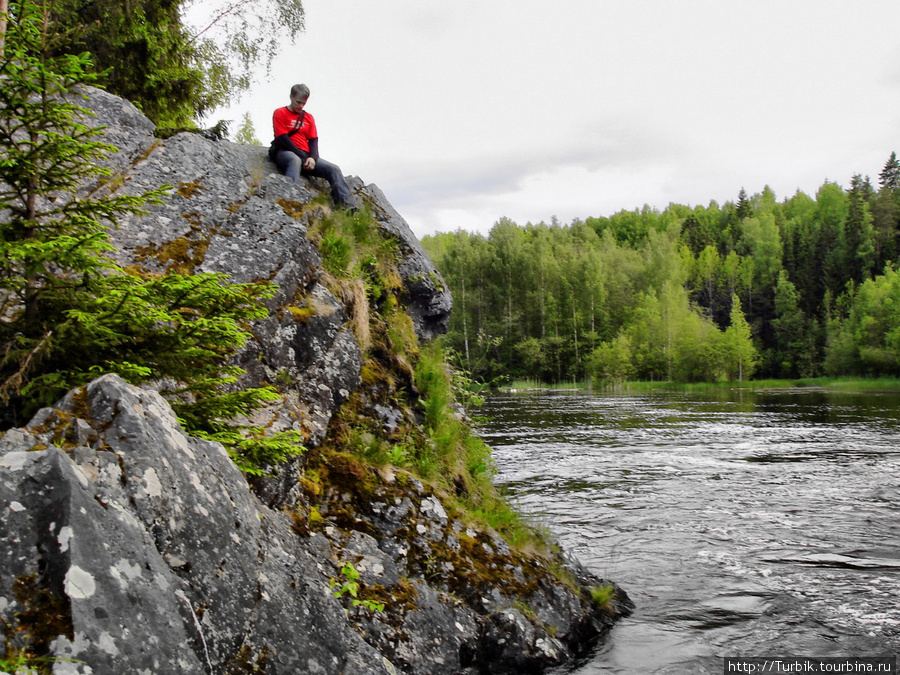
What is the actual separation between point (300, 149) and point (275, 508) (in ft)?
18.0

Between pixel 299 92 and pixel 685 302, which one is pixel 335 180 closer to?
pixel 299 92

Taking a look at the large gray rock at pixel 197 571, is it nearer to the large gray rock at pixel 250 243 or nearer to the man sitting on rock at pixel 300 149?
the large gray rock at pixel 250 243

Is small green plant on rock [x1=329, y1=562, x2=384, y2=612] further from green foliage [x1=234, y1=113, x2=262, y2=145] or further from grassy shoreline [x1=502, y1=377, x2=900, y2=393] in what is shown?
grassy shoreline [x1=502, y1=377, x2=900, y2=393]

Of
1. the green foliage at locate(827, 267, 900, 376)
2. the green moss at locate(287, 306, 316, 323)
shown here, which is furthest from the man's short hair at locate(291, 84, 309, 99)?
the green foliage at locate(827, 267, 900, 376)

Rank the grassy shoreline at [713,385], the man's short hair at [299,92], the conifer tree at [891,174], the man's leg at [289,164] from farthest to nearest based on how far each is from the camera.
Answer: the conifer tree at [891,174] → the grassy shoreline at [713,385] → the man's short hair at [299,92] → the man's leg at [289,164]

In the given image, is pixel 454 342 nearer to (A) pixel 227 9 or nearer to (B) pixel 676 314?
(B) pixel 676 314

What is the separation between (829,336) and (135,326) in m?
97.5

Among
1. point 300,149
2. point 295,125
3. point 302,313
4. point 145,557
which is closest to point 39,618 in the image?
point 145,557

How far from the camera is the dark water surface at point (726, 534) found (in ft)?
20.3

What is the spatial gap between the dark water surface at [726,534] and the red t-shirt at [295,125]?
23.2 feet

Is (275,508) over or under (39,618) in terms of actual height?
under

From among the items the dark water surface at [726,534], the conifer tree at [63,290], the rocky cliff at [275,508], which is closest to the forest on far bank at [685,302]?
the dark water surface at [726,534]

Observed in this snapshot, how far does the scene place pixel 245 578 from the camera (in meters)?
3.41

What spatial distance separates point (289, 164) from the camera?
26.7 feet
